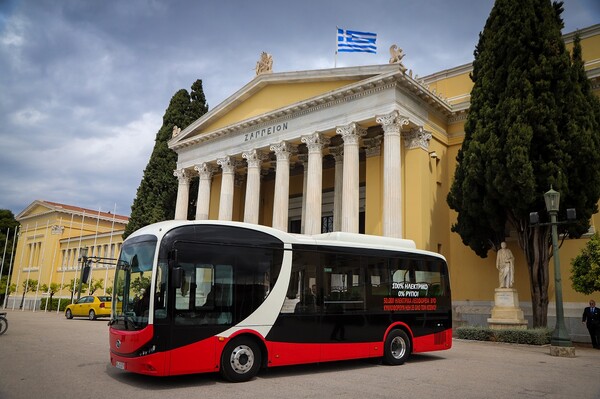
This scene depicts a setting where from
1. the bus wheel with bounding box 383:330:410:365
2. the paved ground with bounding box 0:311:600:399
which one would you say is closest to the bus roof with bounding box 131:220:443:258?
the bus wheel with bounding box 383:330:410:365

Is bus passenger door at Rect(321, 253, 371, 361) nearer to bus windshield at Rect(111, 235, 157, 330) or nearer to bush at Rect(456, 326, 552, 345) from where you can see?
bus windshield at Rect(111, 235, 157, 330)

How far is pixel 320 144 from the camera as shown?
23.8 metres

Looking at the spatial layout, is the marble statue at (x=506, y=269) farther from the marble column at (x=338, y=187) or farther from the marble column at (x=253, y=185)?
the marble column at (x=253, y=185)

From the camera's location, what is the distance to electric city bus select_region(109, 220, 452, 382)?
802 centimetres

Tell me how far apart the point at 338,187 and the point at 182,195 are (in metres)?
11.2

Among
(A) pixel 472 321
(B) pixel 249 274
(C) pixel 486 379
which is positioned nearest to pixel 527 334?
(A) pixel 472 321

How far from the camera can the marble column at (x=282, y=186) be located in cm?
2427

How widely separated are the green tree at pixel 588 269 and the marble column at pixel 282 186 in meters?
12.6

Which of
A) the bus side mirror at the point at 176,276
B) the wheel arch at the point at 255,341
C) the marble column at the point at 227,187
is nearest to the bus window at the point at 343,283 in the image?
the wheel arch at the point at 255,341

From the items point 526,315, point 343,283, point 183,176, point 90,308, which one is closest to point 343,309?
point 343,283

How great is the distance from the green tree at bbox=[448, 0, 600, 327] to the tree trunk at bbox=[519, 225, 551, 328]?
1.4 inches

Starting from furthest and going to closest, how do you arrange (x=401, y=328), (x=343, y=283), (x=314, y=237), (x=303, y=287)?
(x=401, y=328)
(x=314, y=237)
(x=343, y=283)
(x=303, y=287)

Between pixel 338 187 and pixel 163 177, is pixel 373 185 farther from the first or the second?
pixel 163 177

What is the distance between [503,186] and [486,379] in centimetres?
944
